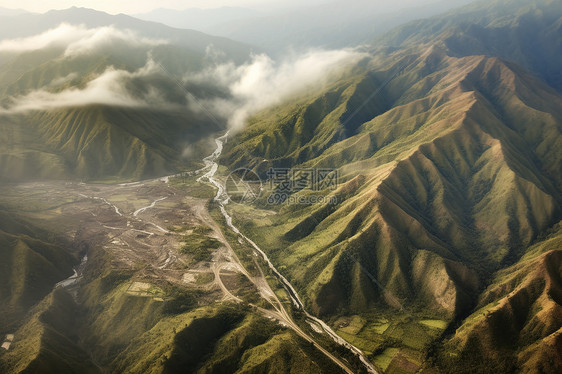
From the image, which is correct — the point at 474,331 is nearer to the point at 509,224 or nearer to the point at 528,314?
the point at 528,314

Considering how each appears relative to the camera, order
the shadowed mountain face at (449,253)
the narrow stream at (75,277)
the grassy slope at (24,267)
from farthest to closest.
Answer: the narrow stream at (75,277) → the grassy slope at (24,267) → the shadowed mountain face at (449,253)

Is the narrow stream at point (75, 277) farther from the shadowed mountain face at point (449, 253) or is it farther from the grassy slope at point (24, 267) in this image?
the shadowed mountain face at point (449, 253)

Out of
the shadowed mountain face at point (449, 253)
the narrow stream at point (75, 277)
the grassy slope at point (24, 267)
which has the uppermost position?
the shadowed mountain face at point (449, 253)

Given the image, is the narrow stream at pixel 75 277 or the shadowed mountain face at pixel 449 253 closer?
the shadowed mountain face at pixel 449 253

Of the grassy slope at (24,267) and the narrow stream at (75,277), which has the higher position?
the grassy slope at (24,267)

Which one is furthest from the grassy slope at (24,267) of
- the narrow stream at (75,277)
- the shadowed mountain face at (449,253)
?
the shadowed mountain face at (449,253)

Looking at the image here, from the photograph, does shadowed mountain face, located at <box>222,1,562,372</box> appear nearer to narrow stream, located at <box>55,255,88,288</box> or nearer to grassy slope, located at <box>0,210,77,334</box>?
narrow stream, located at <box>55,255,88,288</box>

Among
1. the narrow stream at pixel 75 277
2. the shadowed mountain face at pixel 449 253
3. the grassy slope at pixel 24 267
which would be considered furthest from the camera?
the narrow stream at pixel 75 277

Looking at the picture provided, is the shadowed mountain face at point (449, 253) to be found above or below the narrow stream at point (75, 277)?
above

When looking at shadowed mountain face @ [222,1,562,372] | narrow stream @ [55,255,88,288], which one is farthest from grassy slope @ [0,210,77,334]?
shadowed mountain face @ [222,1,562,372]

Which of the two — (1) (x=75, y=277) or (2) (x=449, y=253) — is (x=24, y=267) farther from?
(2) (x=449, y=253)

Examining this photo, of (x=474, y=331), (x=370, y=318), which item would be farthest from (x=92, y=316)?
(x=474, y=331)
